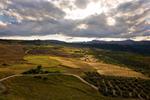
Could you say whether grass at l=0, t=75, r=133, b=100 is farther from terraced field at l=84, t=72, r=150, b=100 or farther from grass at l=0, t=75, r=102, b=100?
terraced field at l=84, t=72, r=150, b=100

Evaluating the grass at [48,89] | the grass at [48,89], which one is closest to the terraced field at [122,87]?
the grass at [48,89]

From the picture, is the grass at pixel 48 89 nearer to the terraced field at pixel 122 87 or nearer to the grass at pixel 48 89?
the grass at pixel 48 89

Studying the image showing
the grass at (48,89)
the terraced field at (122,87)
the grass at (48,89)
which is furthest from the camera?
the terraced field at (122,87)

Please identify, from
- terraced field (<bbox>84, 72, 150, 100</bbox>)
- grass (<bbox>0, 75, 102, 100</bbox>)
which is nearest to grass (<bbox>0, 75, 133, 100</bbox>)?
grass (<bbox>0, 75, 102, 100</bbox>)

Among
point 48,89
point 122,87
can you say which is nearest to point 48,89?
point 48,89

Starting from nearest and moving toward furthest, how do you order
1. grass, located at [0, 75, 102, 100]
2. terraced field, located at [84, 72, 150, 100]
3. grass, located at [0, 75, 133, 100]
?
grass, located at [0, 75, 133, 100], grass, located at [0, 75, 102, 100], terraced field, located at [84, 72, 150, 100]

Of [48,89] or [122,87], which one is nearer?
[48,89]

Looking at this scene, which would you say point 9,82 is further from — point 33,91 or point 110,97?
point 110,97

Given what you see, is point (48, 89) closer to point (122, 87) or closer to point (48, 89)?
point (48, 89)

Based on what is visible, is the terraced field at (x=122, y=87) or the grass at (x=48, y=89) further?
the terraced field at (x=122, y=87)

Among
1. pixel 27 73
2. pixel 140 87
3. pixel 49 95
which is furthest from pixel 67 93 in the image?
pixel 140 87

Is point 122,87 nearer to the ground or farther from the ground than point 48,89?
nearer to the ground
